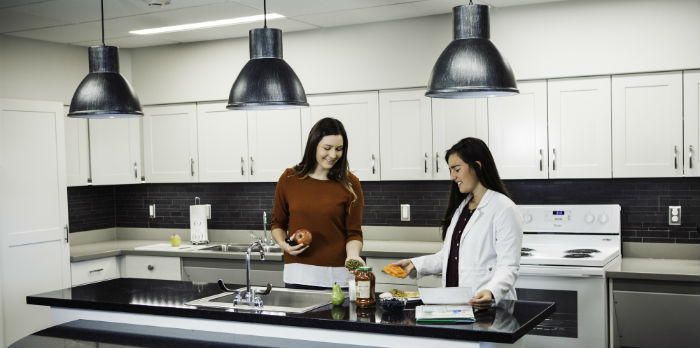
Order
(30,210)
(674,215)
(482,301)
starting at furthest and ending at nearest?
1. (30,210)
2. (674,215)
3. (482,301)

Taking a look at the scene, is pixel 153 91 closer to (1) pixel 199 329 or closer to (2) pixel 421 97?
(2) pixel 421 97

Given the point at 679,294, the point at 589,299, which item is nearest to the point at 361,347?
the point at 589,299

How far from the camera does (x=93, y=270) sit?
552cm

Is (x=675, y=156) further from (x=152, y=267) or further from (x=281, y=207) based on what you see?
(x=152, y=267)

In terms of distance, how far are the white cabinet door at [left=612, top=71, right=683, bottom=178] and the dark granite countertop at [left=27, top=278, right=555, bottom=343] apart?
1.99 metres

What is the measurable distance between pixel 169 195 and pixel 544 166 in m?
3.37

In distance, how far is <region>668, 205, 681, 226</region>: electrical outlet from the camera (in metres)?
4.70

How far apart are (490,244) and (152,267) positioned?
3.38 metres

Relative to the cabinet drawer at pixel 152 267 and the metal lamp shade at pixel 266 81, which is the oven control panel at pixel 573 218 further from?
the cabinet drawer at pixel 152 267

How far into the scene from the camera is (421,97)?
16.5 feet

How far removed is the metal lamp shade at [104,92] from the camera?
340 centimetres

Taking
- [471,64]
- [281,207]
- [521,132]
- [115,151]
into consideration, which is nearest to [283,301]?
[281,207]

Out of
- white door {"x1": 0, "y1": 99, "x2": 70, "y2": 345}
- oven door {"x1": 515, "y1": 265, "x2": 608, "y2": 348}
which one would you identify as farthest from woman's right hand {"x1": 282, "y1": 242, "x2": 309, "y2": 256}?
white door {"x1": 0, "y1": 99, "x2": 70, "y2": 345}

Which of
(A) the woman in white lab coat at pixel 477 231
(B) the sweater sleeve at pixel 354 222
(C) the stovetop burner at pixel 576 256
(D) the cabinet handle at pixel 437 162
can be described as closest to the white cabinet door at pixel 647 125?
(C) the stovetop burner at pixel 576 256
